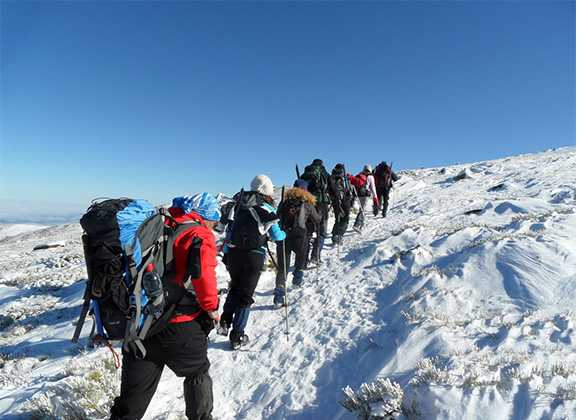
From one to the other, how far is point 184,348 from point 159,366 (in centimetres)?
32

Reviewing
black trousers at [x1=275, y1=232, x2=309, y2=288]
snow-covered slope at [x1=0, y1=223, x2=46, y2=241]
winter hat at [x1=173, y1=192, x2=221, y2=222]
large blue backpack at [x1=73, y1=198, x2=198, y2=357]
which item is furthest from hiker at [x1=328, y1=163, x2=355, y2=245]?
snow-covered slope at [x1=0, y1=223, x2=46, y2=241]

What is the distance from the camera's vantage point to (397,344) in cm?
432

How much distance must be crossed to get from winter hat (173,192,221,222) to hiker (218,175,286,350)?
1501mm

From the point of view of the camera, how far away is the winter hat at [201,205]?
3271mm

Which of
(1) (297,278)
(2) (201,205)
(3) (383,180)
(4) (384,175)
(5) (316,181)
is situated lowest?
(1) (297,278)

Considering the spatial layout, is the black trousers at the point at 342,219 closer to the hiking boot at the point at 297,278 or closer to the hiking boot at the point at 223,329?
the hiking boot at the point at 297,278

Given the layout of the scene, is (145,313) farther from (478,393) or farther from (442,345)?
(442,345)

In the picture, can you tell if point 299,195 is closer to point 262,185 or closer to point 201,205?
point 262,185

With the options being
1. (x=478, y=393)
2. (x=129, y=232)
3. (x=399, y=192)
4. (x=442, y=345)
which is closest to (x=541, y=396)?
(x=478, y=393)

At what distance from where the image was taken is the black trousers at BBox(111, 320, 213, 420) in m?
2.79

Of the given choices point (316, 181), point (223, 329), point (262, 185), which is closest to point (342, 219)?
point (316, 181)

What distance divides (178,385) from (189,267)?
2.55 metres

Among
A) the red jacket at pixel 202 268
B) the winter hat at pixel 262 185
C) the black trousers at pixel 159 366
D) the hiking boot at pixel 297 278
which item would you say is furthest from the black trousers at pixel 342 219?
the black trousers at pixel 159 366

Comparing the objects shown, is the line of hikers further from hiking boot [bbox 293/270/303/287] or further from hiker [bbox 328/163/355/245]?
hiker [bbox 328/163/355/245]
